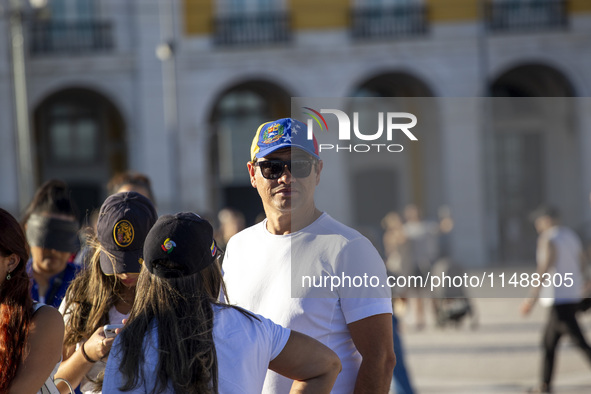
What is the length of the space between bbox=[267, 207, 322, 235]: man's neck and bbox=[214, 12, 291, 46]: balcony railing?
714 inches

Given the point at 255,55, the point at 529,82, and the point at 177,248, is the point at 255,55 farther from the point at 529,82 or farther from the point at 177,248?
the point at 177,248

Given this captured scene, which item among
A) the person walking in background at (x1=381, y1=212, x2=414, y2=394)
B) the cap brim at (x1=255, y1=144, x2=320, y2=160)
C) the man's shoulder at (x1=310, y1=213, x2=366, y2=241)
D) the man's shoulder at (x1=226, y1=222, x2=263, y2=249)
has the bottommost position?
the person walking in background at (x1=381, y1=212, x2=414, y2=394)

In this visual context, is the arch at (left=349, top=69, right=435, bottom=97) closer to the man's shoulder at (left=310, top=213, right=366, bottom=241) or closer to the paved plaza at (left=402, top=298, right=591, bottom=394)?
the paved plaza at (left=402, top=298, right=591, bottom=394)

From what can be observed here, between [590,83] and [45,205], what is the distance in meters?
18.7

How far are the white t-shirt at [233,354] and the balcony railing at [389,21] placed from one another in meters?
19.0

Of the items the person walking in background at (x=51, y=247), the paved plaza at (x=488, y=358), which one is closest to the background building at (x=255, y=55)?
the paved plaza at (x=488, y=358)

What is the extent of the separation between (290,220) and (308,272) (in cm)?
25

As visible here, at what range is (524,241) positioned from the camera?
4.30m

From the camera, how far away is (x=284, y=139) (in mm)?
2895

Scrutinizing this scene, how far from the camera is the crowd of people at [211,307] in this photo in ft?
7.23

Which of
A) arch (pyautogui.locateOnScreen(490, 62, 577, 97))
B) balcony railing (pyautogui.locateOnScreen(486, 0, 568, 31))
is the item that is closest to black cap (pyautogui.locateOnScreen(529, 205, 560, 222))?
balcony railing (pyautogui.locateOnScreen(486, 0, 568, 31))

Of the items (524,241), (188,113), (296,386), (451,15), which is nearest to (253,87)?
(188,113)

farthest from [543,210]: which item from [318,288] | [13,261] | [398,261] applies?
[398,261]

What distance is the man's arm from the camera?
2.75m
